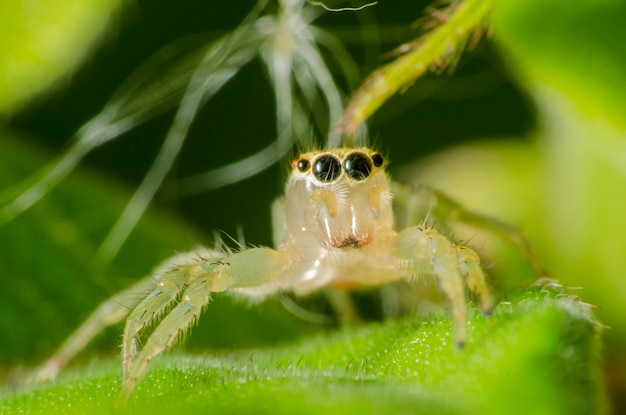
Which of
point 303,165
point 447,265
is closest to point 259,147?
point 303,165

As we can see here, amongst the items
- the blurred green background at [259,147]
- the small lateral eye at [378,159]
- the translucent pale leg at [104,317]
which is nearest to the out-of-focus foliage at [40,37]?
the blurred green background at [259,147]

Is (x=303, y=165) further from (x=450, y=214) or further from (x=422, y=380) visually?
(x=422, y=380)

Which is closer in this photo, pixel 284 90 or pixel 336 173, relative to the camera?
pixel 336 173

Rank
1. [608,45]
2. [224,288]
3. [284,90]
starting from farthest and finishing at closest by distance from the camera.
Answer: [284,90] < [224,288] < [608,45]

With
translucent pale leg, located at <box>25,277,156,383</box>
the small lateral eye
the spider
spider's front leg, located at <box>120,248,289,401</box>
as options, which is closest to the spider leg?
the spider

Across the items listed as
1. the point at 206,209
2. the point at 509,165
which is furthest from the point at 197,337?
the point at 509,165

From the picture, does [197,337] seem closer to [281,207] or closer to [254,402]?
[281,207]

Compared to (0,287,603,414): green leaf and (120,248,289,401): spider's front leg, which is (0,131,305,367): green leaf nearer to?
(120,248,289,401): spider's front leg
